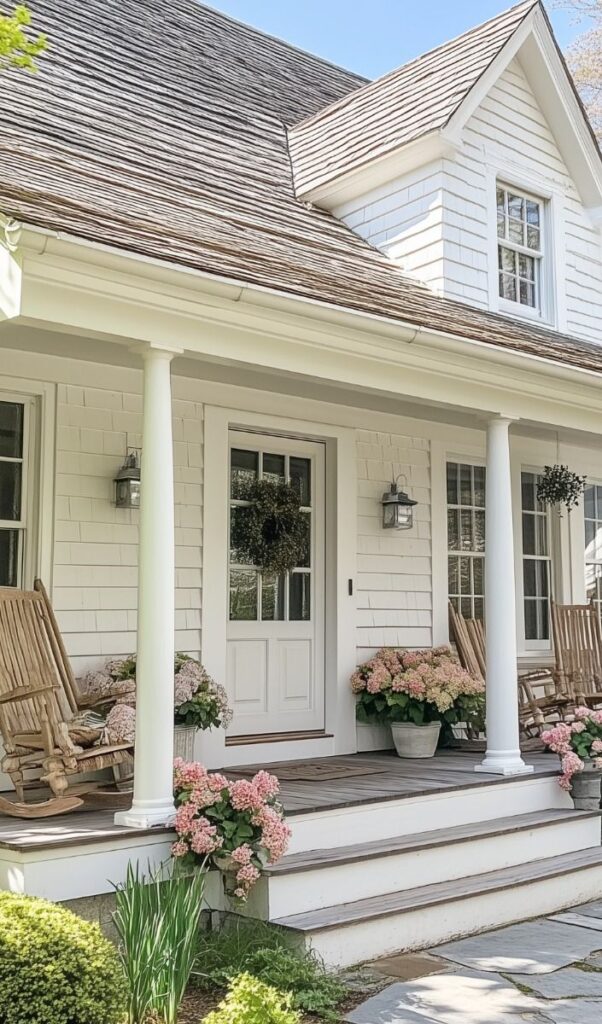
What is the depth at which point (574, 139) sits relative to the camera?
9.26 m

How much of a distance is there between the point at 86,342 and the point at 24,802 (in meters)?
2.34

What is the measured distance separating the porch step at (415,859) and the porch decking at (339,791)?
22 centimetres

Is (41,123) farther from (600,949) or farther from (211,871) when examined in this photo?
(600,949)

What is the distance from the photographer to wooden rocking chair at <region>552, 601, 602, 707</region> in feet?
26.9

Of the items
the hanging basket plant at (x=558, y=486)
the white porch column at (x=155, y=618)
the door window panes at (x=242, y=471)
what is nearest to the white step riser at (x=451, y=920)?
the white porch column at (x=155, y=618)

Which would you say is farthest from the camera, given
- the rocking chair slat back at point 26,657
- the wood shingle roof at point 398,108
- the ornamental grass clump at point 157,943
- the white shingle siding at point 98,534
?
the wood shingle roof at point 398,108

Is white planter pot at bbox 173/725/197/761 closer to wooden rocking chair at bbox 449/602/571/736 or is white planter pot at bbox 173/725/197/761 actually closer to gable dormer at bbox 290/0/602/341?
wooden rocking chair at bbox 449/602/571/736

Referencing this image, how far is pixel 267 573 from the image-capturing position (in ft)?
23.9

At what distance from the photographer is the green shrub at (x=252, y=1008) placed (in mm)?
3631

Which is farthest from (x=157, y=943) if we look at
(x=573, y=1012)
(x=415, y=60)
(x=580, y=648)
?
(x=415, y=60)

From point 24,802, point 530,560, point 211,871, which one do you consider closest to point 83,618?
point 24,802

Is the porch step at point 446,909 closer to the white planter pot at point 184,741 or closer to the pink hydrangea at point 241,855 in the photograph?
the pink hydrangea at point 241,855

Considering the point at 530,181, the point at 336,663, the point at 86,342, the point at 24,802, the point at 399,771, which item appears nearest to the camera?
the point at 24,802

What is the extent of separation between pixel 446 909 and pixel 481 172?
5827 millimetres
